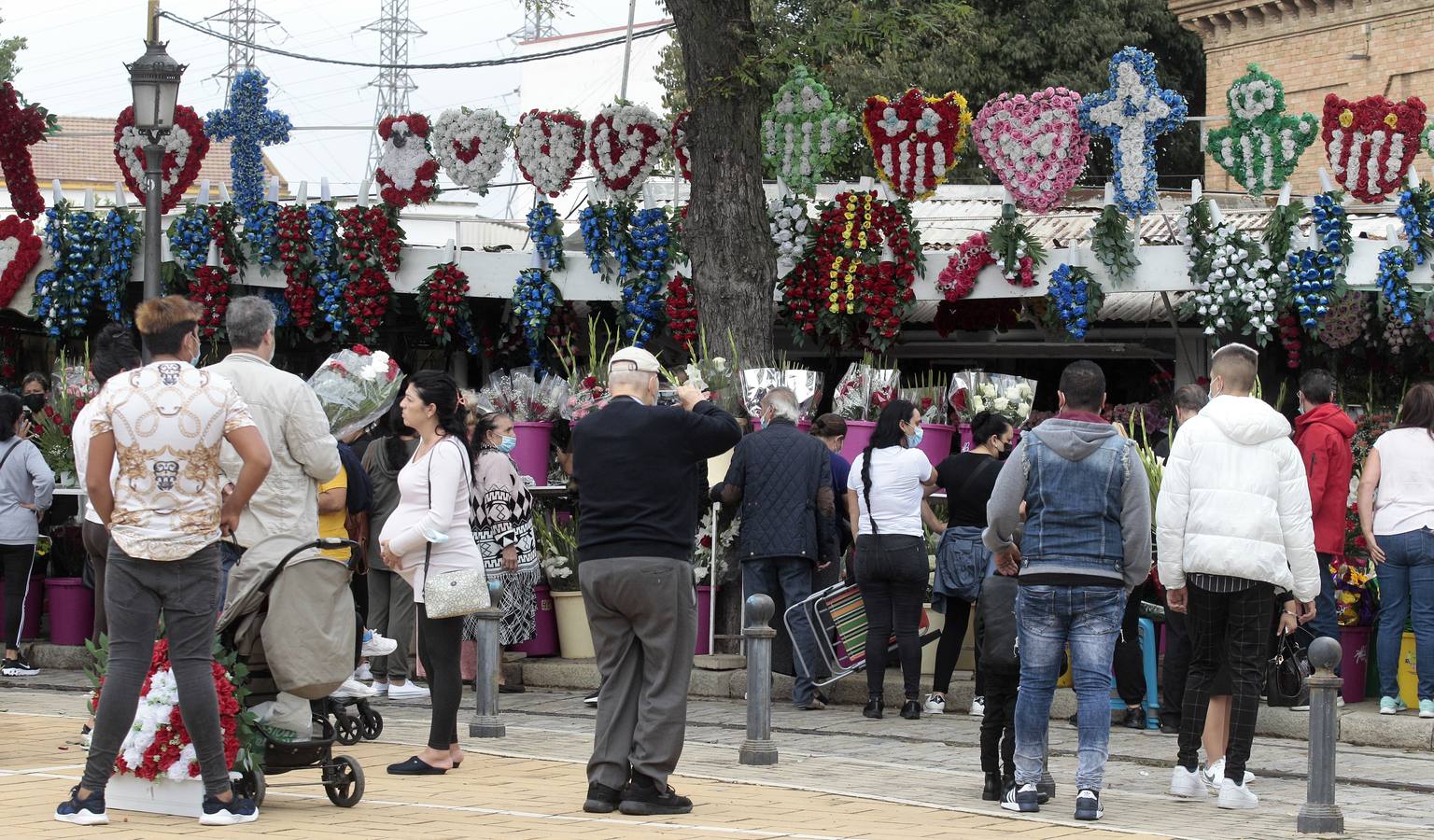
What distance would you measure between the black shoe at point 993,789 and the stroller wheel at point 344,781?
2595mm

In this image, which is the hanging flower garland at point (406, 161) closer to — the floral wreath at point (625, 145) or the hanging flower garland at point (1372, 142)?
the floral wreath at point (625, 145)

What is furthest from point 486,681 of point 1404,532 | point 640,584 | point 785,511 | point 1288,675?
point 1404,532

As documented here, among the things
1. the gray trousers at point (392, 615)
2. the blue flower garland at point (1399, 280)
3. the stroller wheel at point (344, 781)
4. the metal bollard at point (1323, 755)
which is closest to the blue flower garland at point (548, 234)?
the gray trousers at point (392, 615)

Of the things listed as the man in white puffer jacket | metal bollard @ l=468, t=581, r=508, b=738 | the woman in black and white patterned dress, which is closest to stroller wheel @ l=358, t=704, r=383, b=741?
metal bollard @ l=468, t=581, r=508, b=738

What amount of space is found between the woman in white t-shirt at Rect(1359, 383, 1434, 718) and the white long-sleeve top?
4.97m

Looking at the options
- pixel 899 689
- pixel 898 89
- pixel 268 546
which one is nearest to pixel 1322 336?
pixel 899 689

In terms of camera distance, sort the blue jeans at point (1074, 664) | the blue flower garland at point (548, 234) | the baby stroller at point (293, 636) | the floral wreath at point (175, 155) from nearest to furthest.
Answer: the baby stroller at point (293, 636) < the blue jeans at point (1074, 664) < the blue flower garland at point (548, 234) < the floral wreath at point (175, 155)

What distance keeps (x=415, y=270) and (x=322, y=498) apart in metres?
8.01

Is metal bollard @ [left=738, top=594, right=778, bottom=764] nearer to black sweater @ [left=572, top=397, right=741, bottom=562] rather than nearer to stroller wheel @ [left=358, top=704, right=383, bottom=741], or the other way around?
black sweater @ [left=572, top=397, right=741, bottom=562]

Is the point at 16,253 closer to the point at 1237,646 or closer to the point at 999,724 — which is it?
the point at 999,724

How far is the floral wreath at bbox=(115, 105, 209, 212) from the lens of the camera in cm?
1759

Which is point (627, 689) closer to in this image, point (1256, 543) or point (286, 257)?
point (1256, 543)

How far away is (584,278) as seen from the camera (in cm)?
1656

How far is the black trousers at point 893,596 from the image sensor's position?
10.5 meters
